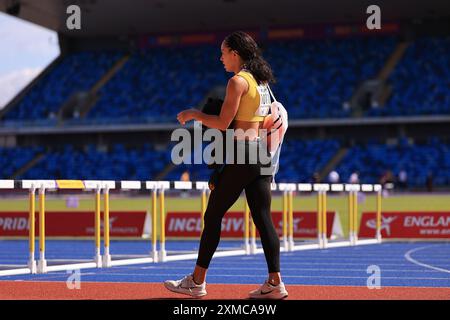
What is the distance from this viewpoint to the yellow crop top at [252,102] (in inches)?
309

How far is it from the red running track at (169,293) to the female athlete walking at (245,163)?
2.25ft

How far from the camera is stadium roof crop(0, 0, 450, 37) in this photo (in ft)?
162

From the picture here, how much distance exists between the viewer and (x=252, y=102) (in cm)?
788

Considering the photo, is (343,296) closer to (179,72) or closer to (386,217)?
(386,217)

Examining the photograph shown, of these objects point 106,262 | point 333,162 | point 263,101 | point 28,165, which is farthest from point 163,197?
point 28,165

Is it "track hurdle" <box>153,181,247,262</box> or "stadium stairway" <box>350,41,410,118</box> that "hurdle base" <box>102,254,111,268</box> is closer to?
"track hurdle" <box>153,181,247,262</box>

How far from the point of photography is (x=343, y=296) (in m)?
9.01

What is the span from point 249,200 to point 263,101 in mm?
812

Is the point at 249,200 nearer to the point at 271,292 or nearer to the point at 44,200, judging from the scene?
the point at 271,292

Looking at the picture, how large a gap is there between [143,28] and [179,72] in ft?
11.0

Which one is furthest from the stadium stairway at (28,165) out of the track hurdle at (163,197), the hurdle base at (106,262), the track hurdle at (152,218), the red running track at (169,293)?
the red running track at (169,293)

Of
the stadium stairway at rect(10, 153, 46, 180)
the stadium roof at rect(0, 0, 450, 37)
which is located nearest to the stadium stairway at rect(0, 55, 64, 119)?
the stadium stairway at rect(10, 153, 46, 180)
